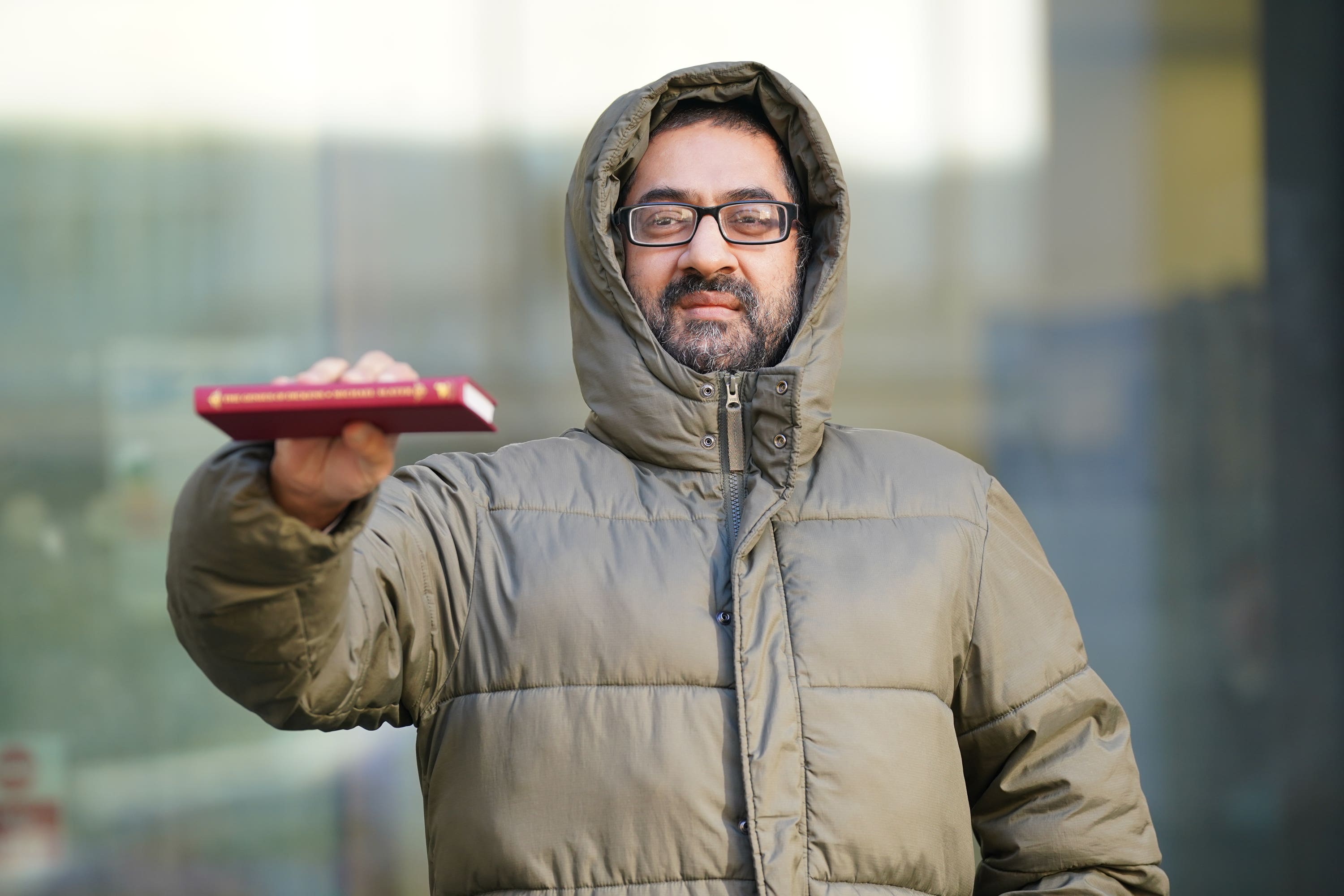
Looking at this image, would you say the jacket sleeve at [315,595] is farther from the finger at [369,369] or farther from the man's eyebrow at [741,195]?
the man's eyebrow at [741,195]

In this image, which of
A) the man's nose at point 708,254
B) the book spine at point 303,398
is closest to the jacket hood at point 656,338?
the man's nose at point 708,254

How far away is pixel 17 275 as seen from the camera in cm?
400

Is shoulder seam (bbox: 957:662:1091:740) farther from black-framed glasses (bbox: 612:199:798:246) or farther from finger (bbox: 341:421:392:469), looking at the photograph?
finger (bbox: 341:421:392:469)

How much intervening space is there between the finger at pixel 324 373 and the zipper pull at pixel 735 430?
837 millimetres

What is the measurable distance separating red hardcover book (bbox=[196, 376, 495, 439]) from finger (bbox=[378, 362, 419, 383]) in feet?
Answer: 0.04

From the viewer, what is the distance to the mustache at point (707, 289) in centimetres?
222

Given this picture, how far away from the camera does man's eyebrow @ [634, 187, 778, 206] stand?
7.54 ft

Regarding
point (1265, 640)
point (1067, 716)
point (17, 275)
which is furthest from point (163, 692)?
point (1265, 640)

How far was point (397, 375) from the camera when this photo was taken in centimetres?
130

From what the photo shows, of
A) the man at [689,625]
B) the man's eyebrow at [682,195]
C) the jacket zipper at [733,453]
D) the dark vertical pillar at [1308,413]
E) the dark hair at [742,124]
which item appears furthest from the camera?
the dark vertical pillar at [1308,413]

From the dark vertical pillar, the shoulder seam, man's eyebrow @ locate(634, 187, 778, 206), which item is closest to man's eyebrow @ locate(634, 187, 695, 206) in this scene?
man's eyebrow @ locate(634, 187, 778, 206)

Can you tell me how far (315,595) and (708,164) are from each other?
1.19 metres

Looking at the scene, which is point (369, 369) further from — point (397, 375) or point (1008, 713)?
point (1008, 713)

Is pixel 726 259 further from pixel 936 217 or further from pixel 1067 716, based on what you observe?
pixel 936 217
